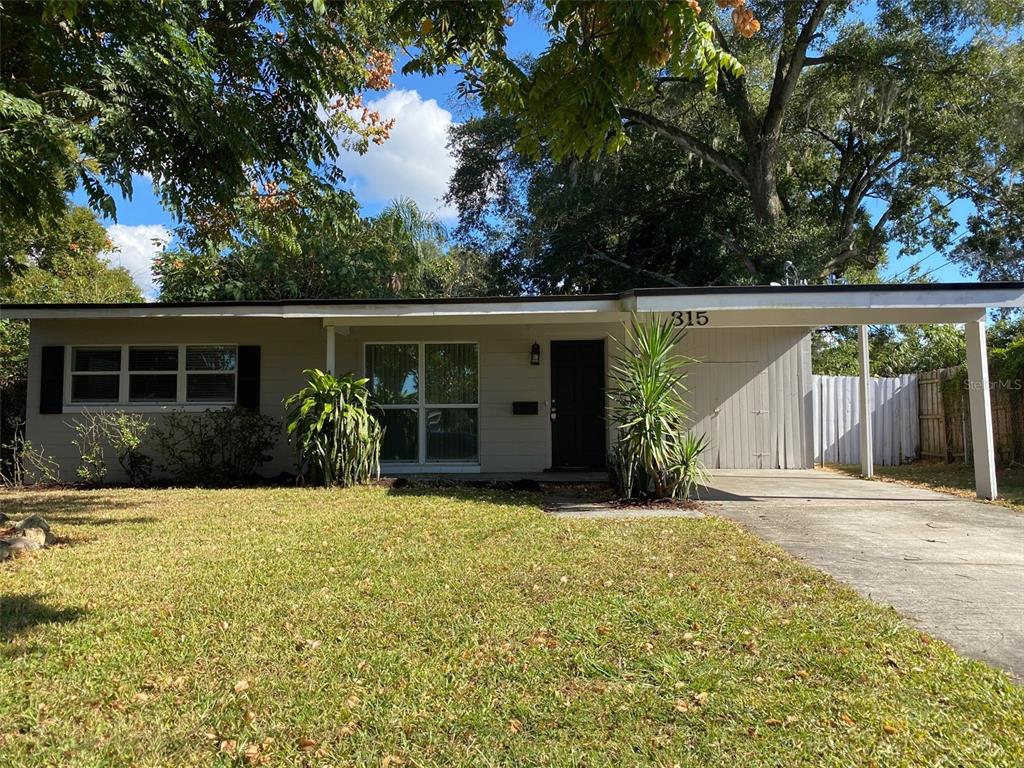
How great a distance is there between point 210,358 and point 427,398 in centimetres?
358

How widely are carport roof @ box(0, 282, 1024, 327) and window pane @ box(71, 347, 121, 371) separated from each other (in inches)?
45.6

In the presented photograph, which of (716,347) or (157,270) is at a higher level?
(157,270)

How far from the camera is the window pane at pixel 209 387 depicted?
424 inches

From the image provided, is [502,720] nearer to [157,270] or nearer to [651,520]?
[651,520]

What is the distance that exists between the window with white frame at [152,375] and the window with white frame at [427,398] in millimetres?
2427

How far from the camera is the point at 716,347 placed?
11844 mm

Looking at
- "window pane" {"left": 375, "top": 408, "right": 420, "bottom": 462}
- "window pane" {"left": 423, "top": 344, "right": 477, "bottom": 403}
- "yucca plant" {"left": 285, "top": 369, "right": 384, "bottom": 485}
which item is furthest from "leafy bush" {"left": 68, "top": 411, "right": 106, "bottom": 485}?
"window pane" {"left": 423, "top": 344, "right": 477, "bottom": 403}

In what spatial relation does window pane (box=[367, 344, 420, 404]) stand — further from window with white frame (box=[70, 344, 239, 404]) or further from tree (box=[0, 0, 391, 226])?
tree (box=[0, 0, 391, 226])

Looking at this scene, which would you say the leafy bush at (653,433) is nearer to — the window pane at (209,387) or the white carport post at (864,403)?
the white carport post at (864,403)

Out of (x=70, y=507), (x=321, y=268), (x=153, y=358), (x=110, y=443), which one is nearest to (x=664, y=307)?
(x=70, y=507)

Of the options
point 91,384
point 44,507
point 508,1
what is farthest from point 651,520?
point 91,384

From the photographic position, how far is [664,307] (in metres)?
7.79

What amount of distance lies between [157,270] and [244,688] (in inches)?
639

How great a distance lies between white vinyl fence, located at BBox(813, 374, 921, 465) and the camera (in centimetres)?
1327
